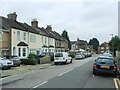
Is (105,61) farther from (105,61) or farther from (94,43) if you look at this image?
(94,43)

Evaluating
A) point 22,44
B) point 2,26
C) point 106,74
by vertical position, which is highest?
point 2,26

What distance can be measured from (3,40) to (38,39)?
16.0 metres

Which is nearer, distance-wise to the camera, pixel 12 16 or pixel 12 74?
pixel 12 74

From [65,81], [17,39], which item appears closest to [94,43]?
[17,39]

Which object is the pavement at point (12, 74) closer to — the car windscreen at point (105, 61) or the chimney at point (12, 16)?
the car windscreen at point (105, 61)

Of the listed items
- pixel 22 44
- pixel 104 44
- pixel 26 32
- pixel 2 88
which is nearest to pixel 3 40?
pixel 22 44

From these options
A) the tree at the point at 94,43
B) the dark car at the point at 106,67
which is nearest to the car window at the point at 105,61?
the dark car at the point at 106,67

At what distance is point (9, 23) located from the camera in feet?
135

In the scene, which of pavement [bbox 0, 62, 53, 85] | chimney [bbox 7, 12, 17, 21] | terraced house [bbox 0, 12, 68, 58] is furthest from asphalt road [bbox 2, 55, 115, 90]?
chimney [bbox 7, 12, 17, 21]

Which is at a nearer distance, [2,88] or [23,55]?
[2,88]

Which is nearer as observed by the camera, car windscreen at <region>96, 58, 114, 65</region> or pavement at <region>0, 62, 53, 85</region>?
pavement at <region>0, 62, 53, 85</region>

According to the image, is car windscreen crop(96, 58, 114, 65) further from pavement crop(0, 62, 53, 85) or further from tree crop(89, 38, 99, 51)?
tree crop(89, 38, 99, 51)

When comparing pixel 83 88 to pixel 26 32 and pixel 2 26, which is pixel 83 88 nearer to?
pixel 2 26

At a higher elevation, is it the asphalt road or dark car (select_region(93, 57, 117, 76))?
dark car (select_region(93, 57, 117, 76))
